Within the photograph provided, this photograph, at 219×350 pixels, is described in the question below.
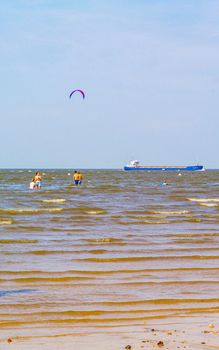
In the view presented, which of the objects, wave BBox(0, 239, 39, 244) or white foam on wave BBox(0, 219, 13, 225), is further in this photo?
white foam on wave BBox(0, 219, 13, 225)

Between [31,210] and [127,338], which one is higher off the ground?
[31,210]

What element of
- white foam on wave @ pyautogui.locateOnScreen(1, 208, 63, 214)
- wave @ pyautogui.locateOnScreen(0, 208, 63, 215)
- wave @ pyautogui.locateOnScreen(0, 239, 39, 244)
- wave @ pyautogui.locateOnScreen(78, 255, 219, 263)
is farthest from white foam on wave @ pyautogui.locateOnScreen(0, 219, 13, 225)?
wave @ pyautogui.locateOnScreen(78, 255, 219, 263)

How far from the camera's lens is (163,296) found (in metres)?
10.1

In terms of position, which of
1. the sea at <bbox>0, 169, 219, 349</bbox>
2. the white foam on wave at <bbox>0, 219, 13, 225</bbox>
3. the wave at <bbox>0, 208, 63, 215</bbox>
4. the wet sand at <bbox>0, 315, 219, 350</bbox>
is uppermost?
the wave at <bbox>0, 208, 63, 215</bbox>

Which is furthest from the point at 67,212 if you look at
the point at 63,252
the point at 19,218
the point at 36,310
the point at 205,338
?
the point at 205,338

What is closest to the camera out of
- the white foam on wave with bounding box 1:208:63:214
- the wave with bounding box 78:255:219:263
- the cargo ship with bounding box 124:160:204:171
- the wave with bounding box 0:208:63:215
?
the wave with bounding box 78:255:219:263

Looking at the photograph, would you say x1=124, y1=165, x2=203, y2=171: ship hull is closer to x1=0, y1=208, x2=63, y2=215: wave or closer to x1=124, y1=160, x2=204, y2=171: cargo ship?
x1=124, y1=160, x2=204, y2=171: cargo ship

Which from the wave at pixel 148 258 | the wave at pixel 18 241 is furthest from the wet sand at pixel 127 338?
the wave at pixel 18 241

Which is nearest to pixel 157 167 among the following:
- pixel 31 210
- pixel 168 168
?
pixel 168 168

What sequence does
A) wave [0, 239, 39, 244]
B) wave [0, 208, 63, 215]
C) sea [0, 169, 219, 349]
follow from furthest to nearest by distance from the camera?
1. wave [0, 208, 63, 215]
2. wave [0, 239, 39, 244]
3. sea [0, 169, 219, 349]

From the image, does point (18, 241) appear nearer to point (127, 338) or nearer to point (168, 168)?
point (127, 338)

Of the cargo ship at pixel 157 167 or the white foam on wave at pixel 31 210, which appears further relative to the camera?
the cargo ship at pixel 157 167

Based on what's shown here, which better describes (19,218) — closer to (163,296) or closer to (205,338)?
(163,296)

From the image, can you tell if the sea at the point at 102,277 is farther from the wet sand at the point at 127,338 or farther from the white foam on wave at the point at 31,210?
the white foam on wave at the point at 31,210
